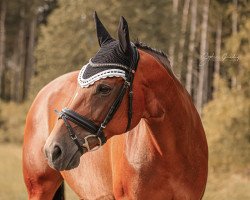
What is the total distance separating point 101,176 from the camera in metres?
5.21

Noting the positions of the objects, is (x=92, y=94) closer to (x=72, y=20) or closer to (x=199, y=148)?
(x=199, y=148)

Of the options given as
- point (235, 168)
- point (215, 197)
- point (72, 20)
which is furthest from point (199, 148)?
point (72, 20)

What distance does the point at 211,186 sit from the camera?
14523 millimetres

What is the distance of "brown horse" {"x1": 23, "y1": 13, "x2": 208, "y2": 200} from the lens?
4.00 meters

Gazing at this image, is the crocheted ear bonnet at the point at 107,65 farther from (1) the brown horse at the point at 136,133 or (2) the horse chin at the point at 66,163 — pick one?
(2) the horse chin at the point at 66,163

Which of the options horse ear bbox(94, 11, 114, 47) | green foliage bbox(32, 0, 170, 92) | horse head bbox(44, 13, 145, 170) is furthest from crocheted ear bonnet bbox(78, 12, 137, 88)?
green foliage bbox(32, 0, 170, 92)

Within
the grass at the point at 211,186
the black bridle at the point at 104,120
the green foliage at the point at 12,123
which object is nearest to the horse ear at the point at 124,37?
the black bridle at the point at 104,120

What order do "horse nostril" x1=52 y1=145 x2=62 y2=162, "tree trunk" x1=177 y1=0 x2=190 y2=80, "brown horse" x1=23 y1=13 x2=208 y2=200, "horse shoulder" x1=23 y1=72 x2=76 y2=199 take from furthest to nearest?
"tree trunk" x1=177 y1=0 x2=190 y2=80 → "horse shoulder" x1=23 y1=72 x2=76 y2=199 → "brown horse" x1=23 y1=13 x2=208 y2=200 → "horse nostril" x1=52 y1=145 x2=62 y2=162

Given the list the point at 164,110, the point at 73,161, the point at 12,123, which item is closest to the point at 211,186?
the point at 164,110

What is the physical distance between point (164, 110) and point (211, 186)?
10.4 meters

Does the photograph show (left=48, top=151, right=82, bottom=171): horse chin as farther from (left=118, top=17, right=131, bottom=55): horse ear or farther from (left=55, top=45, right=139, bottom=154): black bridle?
(left=118, top=17, right=131, bottom=55): horse ear

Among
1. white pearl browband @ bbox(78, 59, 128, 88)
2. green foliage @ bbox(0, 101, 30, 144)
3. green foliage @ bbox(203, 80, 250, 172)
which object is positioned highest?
white pearl browband @ bbox(78, 59, 128, 88)

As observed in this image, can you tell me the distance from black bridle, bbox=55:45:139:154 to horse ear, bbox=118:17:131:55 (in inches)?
4.4

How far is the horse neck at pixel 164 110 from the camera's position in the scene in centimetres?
436
